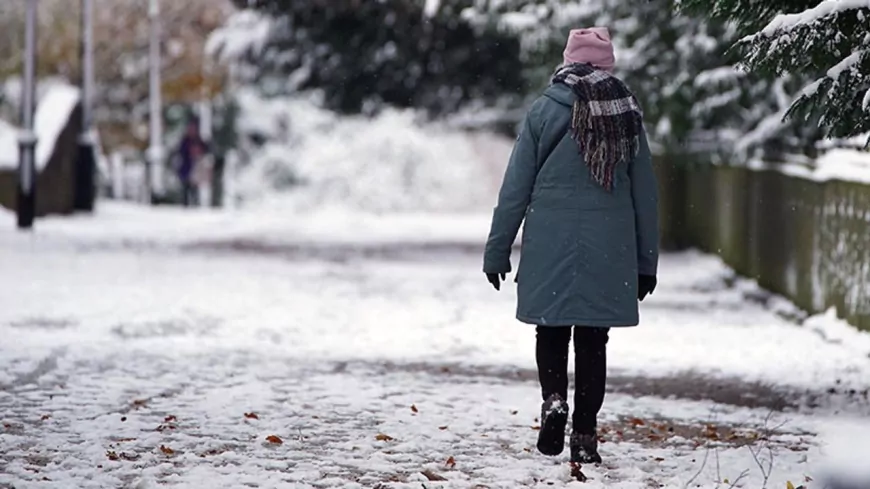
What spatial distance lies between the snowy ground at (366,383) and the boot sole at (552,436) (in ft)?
0.20

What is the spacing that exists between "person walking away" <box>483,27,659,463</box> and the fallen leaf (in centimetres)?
63

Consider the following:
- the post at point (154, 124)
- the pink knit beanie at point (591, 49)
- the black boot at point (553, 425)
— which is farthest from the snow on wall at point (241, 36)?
the black boot at point (553, 425)

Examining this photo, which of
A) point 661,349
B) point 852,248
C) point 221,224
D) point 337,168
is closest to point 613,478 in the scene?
point 661,349

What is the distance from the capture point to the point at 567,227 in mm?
6914

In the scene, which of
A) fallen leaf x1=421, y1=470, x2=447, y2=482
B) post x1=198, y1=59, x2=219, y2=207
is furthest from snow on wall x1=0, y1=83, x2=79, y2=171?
fallen leaf x1=421, y1=470, x2=447, y2=482

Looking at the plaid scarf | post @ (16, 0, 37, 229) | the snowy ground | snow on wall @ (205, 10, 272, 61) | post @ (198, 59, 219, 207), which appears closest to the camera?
the plaid scarf

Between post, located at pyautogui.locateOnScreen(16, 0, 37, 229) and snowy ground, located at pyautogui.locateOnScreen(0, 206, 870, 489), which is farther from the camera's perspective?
post, located at pyautogui.locateOnScreen(16, 0, 37, 229)

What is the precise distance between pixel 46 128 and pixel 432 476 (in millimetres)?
22823

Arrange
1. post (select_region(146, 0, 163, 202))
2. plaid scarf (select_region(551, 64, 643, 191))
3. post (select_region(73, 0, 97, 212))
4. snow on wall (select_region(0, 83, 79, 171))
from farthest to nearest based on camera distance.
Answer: post (select_region(146, 0, 163, 202)), post (select_region(73, 0, 97, 212)), snow on wall (select_region(0, 83, 79, 171)), plaid scarf (select_region(551, 64, 643, 191))

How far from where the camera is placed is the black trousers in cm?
709

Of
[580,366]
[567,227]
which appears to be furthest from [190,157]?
[567,227]

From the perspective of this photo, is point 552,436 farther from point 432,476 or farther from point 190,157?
Result: point 190,157

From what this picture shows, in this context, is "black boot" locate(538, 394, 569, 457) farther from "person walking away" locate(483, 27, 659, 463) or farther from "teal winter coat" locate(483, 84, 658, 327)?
"teal winter coat" locate(483, 84, 658, 327)

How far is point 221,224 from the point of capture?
94.0 feet
